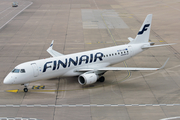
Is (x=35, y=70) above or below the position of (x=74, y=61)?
above

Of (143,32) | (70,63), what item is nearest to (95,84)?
(70,63)

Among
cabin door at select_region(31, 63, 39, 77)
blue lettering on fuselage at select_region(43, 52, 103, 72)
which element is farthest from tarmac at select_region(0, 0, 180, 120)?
blue lettering on fuselage at select_region(43, 52, 103, 72)

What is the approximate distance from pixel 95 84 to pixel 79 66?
362cm

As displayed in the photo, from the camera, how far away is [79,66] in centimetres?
3288

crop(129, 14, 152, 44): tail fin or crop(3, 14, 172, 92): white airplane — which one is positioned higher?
crop(129, 14, 152, 44): tail fin

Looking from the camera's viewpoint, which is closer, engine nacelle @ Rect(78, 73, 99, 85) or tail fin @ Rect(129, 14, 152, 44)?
engine nacelle @ Rect(78, 73, 99, 85)

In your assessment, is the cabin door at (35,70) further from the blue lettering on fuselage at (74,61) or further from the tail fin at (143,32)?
the tail fin at (143,32)

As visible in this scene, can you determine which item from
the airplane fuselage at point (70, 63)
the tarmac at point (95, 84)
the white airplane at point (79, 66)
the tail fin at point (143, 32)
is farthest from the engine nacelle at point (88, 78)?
the tail fin at point (143, 32)

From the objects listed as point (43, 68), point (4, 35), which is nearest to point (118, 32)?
point (4, 35)

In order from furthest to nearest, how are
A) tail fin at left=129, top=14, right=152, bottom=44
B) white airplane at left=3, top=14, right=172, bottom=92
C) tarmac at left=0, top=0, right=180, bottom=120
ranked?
tail fin at left=129, top=14, right=152, bottom=44 < white airplane at left=3, top=14, right=172, bottom=92 < tarmac at left=0, top=0, right=180, bottom=120

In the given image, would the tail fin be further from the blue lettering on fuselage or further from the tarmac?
the blue lettering on fuselage

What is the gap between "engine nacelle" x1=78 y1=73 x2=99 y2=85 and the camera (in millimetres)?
30722

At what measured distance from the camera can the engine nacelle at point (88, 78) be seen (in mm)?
30722

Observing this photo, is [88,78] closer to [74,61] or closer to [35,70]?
[74,61]
